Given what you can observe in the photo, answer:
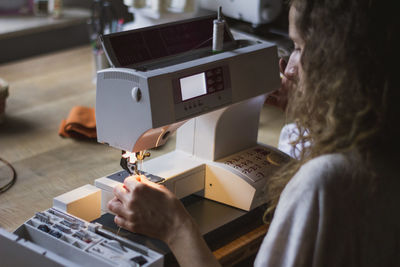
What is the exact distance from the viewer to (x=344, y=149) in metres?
0.86

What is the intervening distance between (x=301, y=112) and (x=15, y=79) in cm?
183

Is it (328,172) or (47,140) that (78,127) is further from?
(328,172)

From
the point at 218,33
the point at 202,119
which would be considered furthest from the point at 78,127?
the point at 218,33

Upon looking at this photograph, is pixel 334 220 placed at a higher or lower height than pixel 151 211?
higher

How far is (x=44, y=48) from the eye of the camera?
3836mm

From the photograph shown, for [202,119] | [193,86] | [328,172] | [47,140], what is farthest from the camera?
[47,140]

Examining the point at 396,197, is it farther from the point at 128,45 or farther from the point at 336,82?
the point at 128,45

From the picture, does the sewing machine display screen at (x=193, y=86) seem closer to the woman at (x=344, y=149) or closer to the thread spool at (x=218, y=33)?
the thread spool at (x=218, y=33)

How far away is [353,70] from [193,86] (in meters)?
0.44

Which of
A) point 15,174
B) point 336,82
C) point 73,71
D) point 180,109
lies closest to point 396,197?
point 336,82

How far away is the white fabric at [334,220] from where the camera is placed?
85 cm

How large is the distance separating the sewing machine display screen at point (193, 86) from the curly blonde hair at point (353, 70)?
344 millimetres

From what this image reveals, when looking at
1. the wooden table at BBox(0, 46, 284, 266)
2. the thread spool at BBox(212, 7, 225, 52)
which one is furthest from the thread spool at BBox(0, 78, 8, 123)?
the thread spool at BBox(212, 7, 225, 52)

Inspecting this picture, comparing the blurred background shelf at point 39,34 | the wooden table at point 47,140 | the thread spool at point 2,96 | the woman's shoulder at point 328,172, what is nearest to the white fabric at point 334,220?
the woman's shoulder at point 328,172
